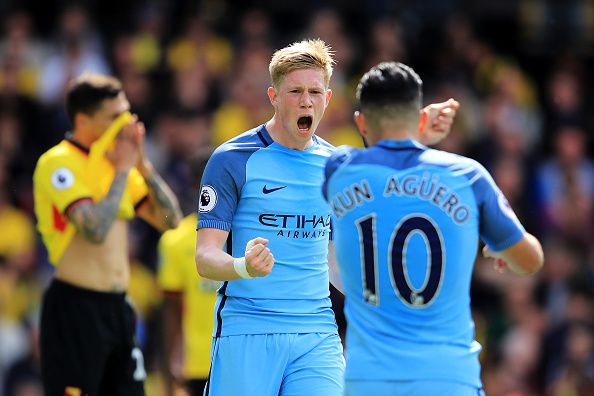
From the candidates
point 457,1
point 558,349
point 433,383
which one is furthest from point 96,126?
point 457,1

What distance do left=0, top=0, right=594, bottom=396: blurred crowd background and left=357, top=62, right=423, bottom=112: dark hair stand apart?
6.51m

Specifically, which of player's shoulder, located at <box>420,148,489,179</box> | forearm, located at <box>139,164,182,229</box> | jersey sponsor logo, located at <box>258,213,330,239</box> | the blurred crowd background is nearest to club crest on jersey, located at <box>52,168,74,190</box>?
forearm, located at <box>139,164,182,229</box>

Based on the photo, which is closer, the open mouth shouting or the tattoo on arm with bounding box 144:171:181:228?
the open mouth shouting

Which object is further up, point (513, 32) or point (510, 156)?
point (513, 32)

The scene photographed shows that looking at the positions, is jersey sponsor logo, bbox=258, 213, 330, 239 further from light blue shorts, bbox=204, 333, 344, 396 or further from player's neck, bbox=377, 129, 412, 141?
player's neck, bbox=377, 129, 412, 141

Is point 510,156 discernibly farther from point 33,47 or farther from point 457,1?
point 33,47

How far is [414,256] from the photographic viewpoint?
575cm

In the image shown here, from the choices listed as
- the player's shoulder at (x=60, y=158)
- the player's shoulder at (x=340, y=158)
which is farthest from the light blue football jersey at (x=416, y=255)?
the player's shoulder at (x=60, y=158)

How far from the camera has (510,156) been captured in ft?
48.9

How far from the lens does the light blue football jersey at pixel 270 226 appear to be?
6.91m

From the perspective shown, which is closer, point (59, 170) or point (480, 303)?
point (59, 170)

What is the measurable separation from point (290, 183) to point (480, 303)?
7.48 metres

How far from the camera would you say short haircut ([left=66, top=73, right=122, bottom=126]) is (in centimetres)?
880

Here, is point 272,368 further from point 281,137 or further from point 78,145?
point 78,145
